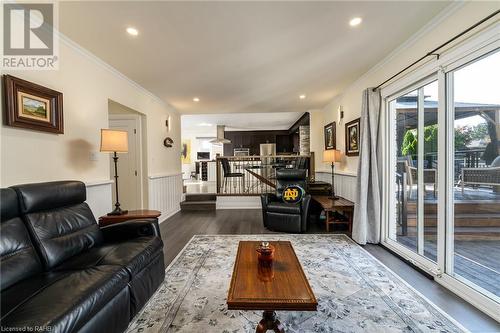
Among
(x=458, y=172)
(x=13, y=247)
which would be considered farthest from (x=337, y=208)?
(x=13, y=247)

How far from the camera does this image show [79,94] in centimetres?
275

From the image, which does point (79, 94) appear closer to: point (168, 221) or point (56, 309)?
point (56, 309)

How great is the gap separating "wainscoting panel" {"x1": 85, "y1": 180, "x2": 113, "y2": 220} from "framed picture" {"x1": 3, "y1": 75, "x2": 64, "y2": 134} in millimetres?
796

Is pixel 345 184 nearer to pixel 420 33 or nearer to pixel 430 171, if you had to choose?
pixel 430 171

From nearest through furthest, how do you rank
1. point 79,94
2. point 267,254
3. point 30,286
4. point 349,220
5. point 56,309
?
point 56,309, point 30,286, point 267,254, point 79,94, point 349,220

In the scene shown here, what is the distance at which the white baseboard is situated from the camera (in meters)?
5.96

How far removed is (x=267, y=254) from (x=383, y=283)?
1.38 meters

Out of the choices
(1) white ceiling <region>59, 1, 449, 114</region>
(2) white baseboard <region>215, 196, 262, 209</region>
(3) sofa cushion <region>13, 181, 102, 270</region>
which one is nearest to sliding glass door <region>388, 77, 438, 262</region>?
(1) white ceiling <region>59, 1, 449, 114</region>

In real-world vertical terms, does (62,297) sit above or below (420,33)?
below

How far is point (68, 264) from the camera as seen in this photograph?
1749 millimetres

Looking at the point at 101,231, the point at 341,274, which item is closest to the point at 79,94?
the point at 101,231

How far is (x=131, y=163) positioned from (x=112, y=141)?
1784mm

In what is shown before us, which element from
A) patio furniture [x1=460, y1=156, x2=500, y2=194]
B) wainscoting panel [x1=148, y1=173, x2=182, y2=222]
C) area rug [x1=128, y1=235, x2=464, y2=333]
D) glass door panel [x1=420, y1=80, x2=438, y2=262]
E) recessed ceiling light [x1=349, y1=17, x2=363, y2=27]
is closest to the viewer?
area rug [x1=128, y1=235, x2=464, y2=333]

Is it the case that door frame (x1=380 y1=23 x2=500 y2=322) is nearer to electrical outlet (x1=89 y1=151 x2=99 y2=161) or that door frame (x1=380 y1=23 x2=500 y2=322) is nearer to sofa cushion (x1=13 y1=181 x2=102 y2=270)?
sofa cushion (x1=13 y1=181 x2=102 y2=270)
